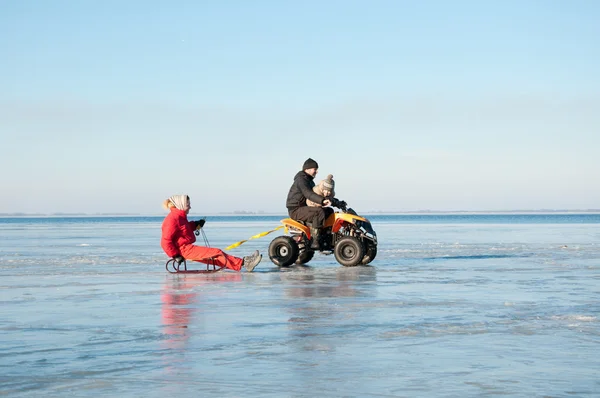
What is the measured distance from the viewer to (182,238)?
15.8 metres

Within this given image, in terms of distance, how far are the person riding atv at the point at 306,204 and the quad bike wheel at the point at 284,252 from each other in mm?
389

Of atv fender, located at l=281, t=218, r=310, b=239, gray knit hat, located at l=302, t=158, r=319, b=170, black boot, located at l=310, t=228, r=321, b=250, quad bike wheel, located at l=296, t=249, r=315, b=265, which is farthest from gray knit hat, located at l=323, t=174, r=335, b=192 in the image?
quad bike wheel, located at l=296, t=249, r=315, b=265

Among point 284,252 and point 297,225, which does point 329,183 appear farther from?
point 284,252

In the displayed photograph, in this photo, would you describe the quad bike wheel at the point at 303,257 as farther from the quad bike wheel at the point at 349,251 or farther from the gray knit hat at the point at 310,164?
the gray knit hat at the point at 310,164

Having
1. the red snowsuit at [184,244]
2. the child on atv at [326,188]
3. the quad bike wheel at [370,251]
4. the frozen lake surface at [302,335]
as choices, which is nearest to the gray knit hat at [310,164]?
the child on atv at [326,188]

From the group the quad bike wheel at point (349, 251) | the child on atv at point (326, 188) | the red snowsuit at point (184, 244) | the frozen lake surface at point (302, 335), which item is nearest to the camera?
the frozen lake surface at point (302, 335)

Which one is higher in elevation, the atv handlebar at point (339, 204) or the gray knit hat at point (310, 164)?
the gray knit hat at point (310, 164)

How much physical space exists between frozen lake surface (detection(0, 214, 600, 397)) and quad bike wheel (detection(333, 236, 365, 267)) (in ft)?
8.09

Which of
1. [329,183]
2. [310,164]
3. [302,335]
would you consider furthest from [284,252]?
[302,335]

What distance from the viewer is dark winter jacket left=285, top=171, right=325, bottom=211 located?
57.0ft

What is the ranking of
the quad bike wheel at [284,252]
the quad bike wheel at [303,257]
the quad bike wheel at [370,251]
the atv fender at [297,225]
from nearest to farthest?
the quad bike wheel at [284,252] < the atv fender at [297,225] < the quad bike wheel at [370,251] < the quad bike wheel at [303,257]

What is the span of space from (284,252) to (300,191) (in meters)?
1.23

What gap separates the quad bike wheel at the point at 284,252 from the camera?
57.9ft

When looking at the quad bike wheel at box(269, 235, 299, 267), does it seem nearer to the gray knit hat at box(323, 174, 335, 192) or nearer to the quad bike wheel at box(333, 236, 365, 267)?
the quad bike wheel at box(333, 236, 365, 267)
